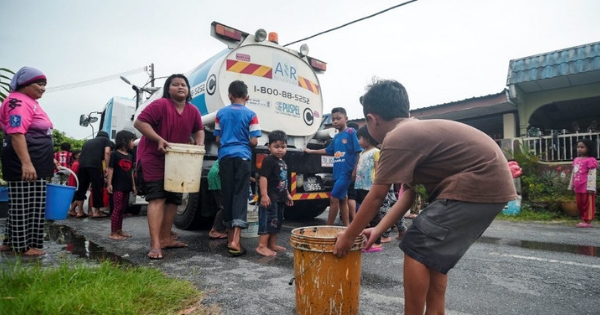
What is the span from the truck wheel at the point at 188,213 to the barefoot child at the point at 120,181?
2.34 feet

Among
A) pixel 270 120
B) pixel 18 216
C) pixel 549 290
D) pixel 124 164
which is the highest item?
pixel 270 120

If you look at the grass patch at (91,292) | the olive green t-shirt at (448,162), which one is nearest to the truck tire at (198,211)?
the grass patch at (91,292)

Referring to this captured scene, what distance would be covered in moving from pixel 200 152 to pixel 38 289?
169 centimetres

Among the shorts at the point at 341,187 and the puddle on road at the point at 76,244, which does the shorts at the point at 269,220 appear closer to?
the shorts at the point at 341,187

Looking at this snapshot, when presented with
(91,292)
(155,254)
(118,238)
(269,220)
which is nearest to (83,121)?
(118,238)

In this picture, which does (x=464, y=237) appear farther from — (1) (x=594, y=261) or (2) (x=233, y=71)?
(2) (x=233, y=71)

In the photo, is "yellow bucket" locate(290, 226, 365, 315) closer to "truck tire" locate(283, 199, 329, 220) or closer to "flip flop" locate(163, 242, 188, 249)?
"flip flop" locate(163, 242, 188, 249)

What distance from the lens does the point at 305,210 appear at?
6191 millimetres

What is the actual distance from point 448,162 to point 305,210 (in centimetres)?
466

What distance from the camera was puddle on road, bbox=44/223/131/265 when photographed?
3.51 m

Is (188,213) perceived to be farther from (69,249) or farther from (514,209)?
(514,209)


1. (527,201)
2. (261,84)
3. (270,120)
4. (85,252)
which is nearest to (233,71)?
(261,84)

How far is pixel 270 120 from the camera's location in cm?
507

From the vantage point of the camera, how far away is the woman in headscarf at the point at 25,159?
330 centimetres
